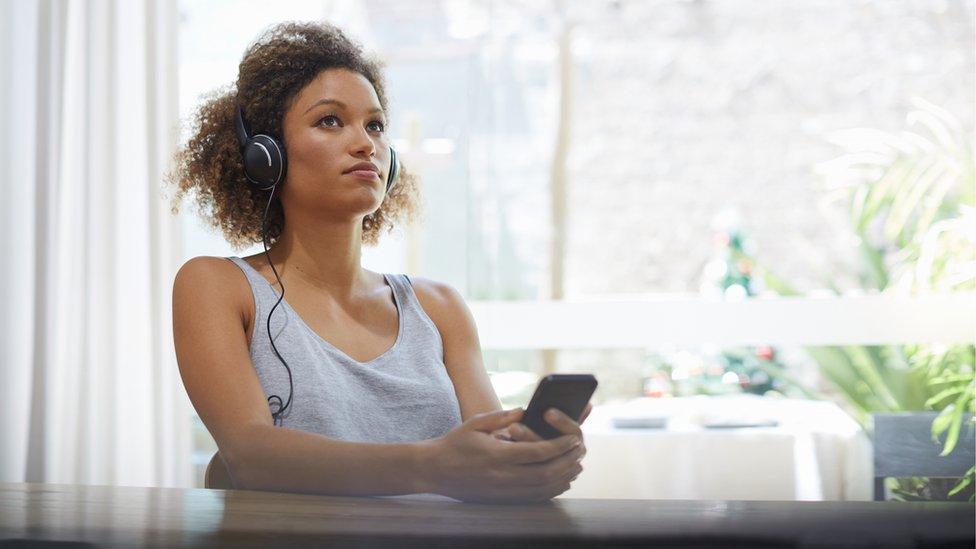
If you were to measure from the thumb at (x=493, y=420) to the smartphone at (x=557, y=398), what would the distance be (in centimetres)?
1

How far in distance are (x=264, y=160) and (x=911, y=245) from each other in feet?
8.18

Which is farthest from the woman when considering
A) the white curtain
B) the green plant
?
the green plant

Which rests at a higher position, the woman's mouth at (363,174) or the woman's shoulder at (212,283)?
the woman's mouth at (363,174)

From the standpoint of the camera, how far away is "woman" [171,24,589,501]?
0.99 m

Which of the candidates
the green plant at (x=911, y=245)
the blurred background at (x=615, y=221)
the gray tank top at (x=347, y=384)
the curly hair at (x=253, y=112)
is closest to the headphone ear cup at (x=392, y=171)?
the curly hair at (x=253, y=112)

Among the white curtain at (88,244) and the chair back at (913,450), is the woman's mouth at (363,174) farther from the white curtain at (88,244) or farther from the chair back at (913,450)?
the chair back at (913,450)

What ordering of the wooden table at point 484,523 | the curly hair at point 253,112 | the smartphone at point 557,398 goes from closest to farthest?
the wooden table at point 484,523
the smartphone at point 557,398
the curly hair at point 253,112

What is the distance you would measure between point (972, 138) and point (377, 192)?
264cm

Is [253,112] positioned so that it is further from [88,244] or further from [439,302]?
[88,244]

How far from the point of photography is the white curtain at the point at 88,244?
272cm

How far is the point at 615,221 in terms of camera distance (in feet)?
12.0

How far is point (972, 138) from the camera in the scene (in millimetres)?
3168

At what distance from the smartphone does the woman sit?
0.02 metres

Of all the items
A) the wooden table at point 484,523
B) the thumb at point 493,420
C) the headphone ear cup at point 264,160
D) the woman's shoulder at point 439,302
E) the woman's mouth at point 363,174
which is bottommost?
the wooden table at point 484,523
